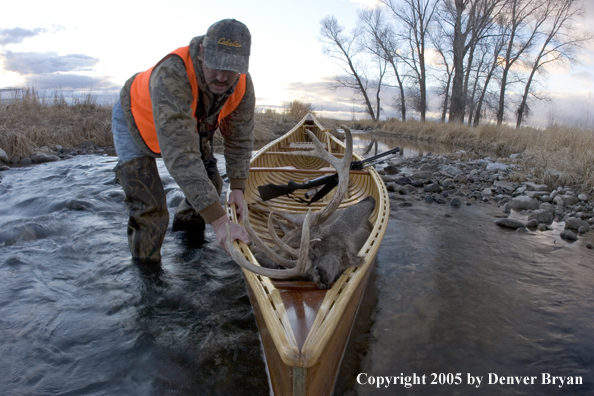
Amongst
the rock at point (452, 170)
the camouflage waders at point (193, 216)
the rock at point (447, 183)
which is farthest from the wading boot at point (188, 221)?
the rock at point (452, 170)

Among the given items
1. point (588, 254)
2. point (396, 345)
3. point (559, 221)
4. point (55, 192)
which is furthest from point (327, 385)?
point (55, 192)

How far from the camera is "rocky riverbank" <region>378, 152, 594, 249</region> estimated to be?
17.7 feet

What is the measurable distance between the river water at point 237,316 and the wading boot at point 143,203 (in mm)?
354

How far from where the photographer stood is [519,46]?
65.3 feet

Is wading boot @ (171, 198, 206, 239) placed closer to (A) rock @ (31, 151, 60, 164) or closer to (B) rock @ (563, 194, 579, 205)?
(B) rock @ (563, 194, 579, 205)

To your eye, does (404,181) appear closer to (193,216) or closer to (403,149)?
(193,216)

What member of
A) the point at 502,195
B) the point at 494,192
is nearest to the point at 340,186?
the point at 502,195

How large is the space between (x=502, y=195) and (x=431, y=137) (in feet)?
39.8

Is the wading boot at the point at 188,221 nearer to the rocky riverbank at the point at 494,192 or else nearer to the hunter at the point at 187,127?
the hunter at the point at 187,127

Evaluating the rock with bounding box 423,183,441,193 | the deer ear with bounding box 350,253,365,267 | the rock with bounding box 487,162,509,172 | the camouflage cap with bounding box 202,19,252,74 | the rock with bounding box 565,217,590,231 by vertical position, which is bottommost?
the rock with bounding box 565,217,590,231

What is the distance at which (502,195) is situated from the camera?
22.6 ft

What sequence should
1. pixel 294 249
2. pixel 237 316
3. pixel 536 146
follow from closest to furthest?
pixel 294 249 → pixel 237 316 → pixel 536 146

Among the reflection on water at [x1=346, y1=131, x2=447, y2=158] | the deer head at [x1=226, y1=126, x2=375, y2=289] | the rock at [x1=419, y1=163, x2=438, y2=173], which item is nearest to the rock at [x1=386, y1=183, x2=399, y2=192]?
the rock at [x1=419, y1=163, x2=438, y2=173]

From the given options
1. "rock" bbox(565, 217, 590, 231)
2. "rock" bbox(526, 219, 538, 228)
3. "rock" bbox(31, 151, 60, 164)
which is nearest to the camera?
"rock" bbox(565, 217, 590, 231)
